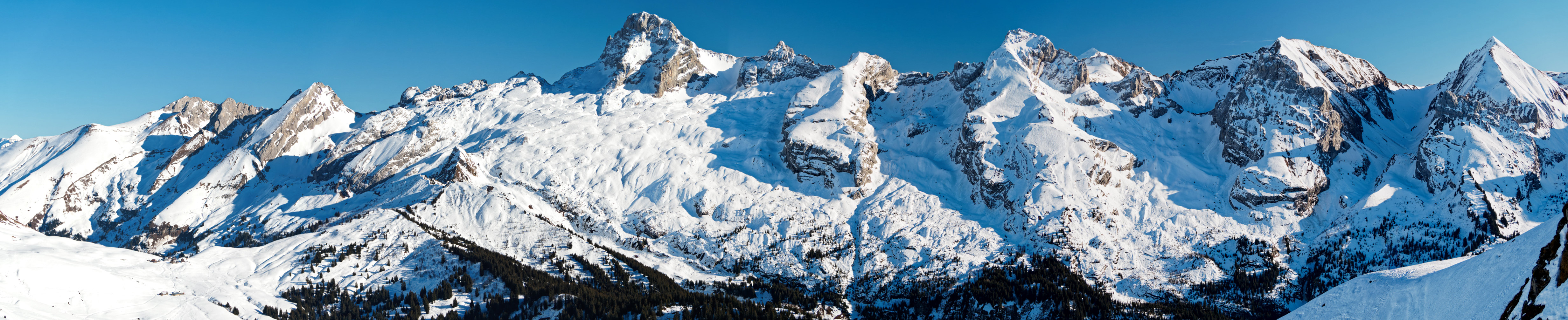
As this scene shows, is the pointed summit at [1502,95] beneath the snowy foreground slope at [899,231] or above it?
above

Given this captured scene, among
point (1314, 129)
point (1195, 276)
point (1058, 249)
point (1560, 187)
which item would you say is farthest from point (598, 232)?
point (1560, 187)

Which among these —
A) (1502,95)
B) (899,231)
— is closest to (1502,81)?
(1502,95)

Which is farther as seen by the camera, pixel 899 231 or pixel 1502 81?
pixel 1502 81

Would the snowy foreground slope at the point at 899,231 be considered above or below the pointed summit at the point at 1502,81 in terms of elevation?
below

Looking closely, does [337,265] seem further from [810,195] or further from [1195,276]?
[1195,276]

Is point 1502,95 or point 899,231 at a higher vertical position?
point 1502,95

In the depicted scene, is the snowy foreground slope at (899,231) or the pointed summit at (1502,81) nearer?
the snowy foreground slope at (899,231)

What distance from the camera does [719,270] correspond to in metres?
161

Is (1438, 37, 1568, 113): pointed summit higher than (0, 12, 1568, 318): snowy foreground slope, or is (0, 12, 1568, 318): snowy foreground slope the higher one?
(1438, 37, 1568, 113): pointed summit

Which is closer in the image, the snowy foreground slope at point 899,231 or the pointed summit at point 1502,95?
the snowy foreground slope at point 899,231

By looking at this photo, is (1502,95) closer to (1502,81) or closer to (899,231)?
(1502,81)

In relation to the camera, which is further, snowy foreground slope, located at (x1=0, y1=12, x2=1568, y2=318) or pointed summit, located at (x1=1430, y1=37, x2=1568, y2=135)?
pointed summit, located at (x1=1430, y1=37, x2=1568, y2=135)

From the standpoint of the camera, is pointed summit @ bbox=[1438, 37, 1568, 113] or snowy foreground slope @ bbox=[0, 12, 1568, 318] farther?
pointed summit @ bbox=[1438, 37, 1568, 113]

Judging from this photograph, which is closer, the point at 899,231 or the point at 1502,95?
the point at 899,231
